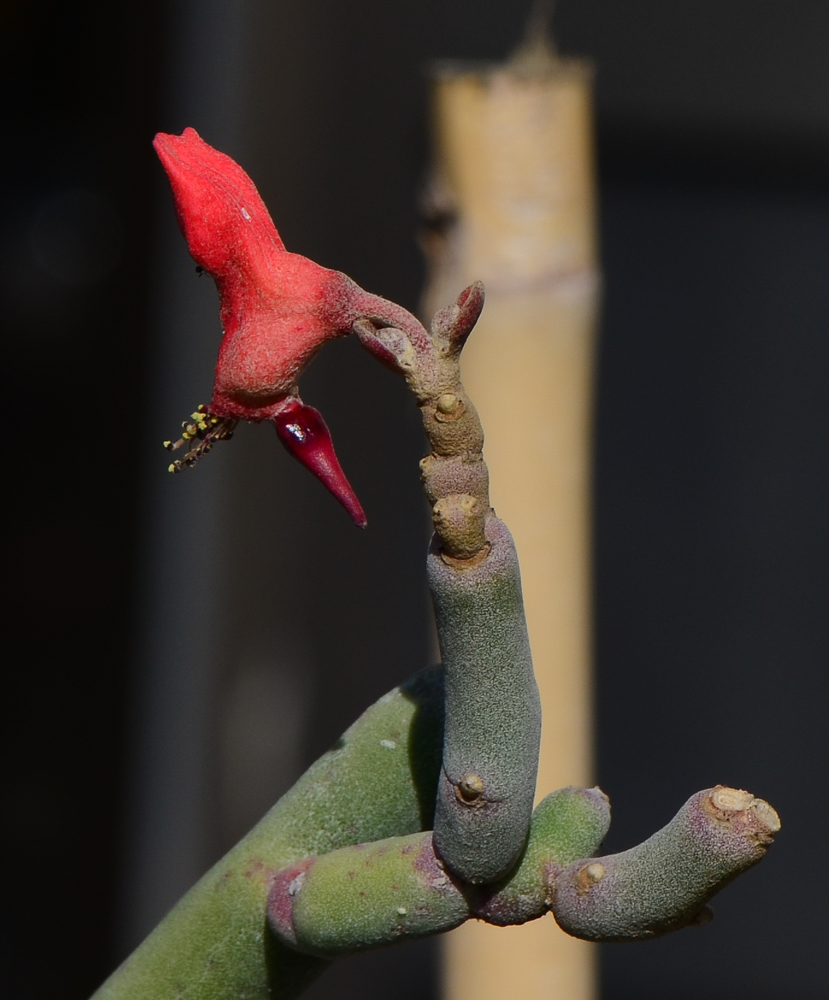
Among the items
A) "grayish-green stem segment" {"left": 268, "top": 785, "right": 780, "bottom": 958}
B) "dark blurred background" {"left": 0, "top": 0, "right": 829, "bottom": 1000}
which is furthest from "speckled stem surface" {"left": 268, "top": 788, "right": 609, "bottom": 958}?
"dark blurred background" {"left": 0, "top": 0, "right": 829, "bottom": 1000}

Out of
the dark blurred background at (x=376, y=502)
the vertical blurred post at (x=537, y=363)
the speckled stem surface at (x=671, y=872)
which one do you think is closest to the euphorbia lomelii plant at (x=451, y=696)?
the speckled stem surface at (x=671, y=872)

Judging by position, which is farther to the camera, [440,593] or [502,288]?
[502,288]

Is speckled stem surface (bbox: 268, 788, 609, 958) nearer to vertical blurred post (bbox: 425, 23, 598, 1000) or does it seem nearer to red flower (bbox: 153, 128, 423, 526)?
red flower (bbox: 153, 128, 423, 526)

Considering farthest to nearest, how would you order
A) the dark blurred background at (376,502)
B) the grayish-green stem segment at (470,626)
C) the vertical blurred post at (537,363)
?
the dark blurred background at (376,502) < the vertical blurred post at (537,363) < the grayish-green stem segment at (470,626)

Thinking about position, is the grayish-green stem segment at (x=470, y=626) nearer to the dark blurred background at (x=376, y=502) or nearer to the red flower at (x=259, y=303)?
the red flower at (x=259, y=303)

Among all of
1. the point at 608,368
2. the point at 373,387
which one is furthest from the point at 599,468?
the point at 373,387

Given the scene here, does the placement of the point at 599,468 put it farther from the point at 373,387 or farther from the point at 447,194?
the point at 447,194
